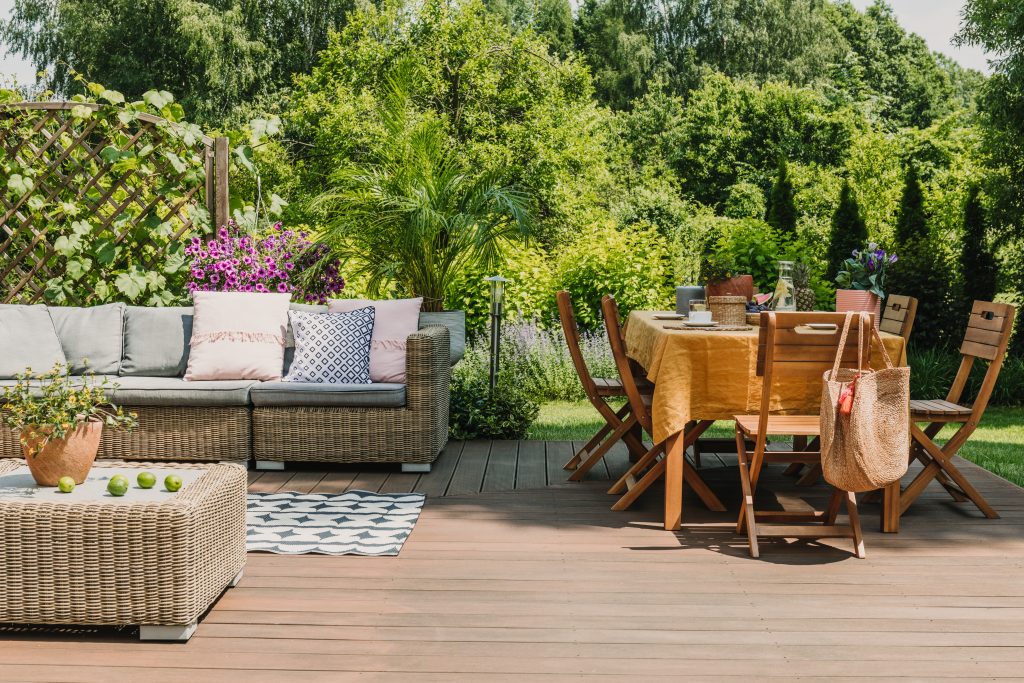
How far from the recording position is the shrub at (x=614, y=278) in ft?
28.2

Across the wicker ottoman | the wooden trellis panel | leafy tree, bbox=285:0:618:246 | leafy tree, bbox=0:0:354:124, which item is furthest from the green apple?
leafy tree, bbox=0:0:354:124

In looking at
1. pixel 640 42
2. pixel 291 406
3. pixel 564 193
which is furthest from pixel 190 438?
pixel 640 42

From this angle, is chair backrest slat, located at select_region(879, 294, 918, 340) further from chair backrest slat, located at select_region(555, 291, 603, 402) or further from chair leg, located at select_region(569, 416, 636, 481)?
chair backrest slat, located at select_region(555, 291, 603, 402)

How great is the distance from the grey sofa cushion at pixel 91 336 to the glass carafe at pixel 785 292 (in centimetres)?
356

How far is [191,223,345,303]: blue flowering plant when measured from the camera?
6.04m

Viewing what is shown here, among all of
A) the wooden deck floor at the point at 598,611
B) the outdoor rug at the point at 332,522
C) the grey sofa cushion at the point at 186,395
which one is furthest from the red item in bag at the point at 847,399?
the grey sofa cushion at the point at 186,395

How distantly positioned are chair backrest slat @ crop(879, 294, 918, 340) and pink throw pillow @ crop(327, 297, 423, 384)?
2.46 metres

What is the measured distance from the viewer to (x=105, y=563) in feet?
8.97

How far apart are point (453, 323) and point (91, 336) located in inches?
81.9

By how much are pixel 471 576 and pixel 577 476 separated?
5.16 ft

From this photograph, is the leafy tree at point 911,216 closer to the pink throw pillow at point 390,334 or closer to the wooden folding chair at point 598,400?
the wooden folding chair at point 598,400

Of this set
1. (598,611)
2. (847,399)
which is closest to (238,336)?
(598,611)

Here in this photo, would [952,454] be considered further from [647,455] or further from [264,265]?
[264,265]

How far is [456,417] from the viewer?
596 cm
